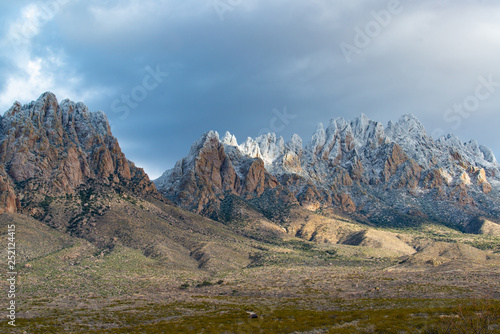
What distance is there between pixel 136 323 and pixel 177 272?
71079 millimetres

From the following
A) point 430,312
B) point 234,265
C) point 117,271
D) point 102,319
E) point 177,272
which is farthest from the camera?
point 234,265

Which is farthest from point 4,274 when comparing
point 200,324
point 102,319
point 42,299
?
point 200,324

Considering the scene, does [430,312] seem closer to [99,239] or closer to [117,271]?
[117,271]

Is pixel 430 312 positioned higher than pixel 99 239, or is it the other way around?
pixel 99 239

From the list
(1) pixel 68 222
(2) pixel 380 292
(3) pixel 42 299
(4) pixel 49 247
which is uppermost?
(1) pixel 68 222

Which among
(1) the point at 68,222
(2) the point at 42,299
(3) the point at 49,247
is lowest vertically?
(2) the point at 42,299

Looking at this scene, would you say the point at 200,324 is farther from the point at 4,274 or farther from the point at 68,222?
the point at 68,222

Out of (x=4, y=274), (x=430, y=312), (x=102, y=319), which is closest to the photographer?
(x=430, y=312)

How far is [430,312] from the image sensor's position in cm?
6538

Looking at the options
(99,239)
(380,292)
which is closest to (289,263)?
(380,292)

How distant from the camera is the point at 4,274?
11094 centimetres

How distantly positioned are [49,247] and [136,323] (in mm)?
91779

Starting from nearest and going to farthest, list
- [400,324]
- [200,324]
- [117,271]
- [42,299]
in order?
[400,324] → [200,324] → [42,299] → [117,271]

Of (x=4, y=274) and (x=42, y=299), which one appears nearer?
(x=42, y=299)
